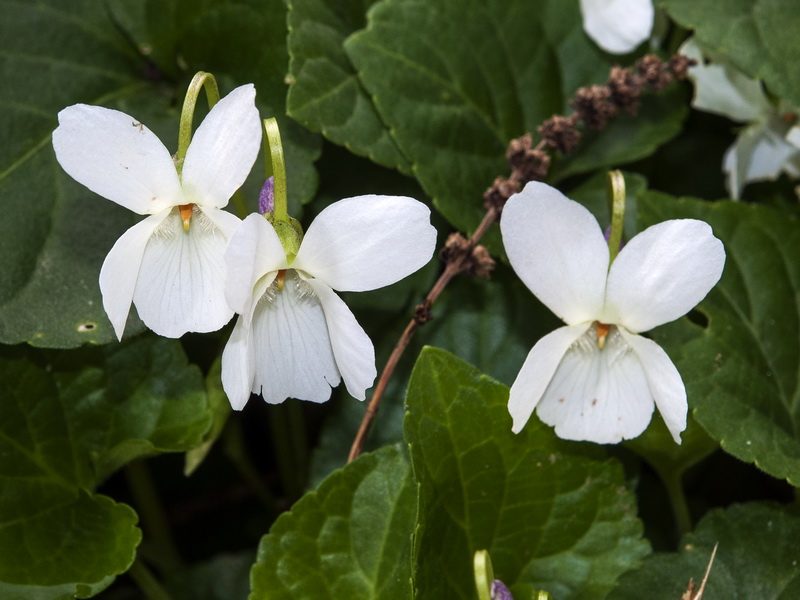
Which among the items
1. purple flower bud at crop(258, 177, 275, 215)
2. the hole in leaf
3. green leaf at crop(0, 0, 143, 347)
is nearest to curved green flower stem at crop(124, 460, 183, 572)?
green leaf at crop(0, 0, 143, 347)

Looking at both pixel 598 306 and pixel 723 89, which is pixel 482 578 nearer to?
pixel 598 306

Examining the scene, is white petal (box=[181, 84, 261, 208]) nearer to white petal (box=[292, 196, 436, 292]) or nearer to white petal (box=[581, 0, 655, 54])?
white petal (box=[292, 196, 436, 292])

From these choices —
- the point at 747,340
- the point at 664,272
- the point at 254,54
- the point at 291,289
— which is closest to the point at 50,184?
the point at 254,54

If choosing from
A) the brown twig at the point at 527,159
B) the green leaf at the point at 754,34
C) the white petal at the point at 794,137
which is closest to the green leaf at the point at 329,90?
the brown twig at the point at 527,159

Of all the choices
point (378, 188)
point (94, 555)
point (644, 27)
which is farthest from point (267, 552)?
point (644, 27)

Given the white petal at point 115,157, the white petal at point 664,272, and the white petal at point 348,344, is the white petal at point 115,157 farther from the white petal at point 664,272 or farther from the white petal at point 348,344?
the white petal at point 664,272

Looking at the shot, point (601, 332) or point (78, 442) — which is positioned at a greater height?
point (601, 332)

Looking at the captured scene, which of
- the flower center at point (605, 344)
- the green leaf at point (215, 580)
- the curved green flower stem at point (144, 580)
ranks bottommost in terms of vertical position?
the green leaf at point (215, 580)
